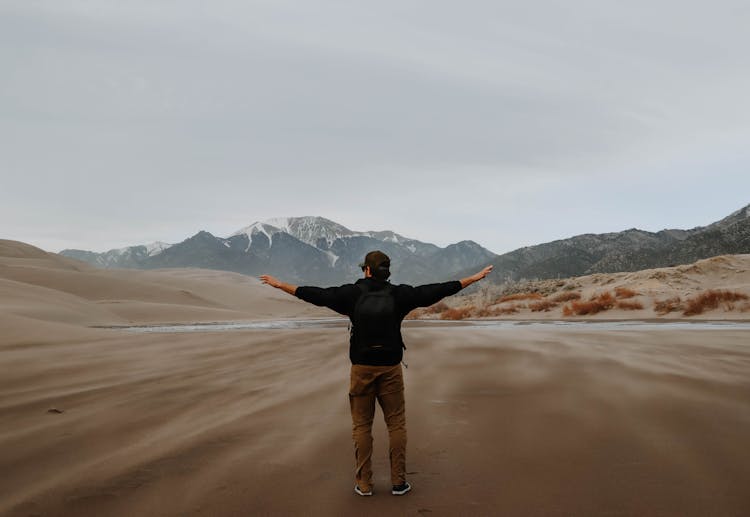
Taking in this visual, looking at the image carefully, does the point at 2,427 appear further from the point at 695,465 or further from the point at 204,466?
the point at 695,465

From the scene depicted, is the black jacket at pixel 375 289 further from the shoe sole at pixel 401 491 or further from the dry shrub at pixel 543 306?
the dry shrub at pixel 543 306

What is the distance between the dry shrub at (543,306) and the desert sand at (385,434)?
15717 millimetres

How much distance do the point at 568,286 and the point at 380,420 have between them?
33.8m

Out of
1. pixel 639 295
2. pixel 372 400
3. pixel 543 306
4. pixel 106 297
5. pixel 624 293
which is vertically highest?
pixel 106 297

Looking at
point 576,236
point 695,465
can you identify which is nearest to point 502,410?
point 695,465

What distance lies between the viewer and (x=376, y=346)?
4.21 metres

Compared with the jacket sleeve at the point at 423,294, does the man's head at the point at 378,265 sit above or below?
above

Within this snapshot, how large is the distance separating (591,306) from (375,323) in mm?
21157

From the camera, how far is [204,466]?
423 cm

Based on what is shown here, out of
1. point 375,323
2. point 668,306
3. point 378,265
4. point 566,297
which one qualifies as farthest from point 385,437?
point 566,297

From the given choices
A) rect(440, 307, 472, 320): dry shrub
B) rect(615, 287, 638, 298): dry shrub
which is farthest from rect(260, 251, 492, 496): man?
rect(440, 307, 472, 320): dry shrub

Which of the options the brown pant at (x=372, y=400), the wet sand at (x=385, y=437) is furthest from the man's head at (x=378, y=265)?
the wet sand at (x=385, y=437)

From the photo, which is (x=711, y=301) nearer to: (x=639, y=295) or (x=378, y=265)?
(x=639, y=295)

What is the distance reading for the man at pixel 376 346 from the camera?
409 centimetres
